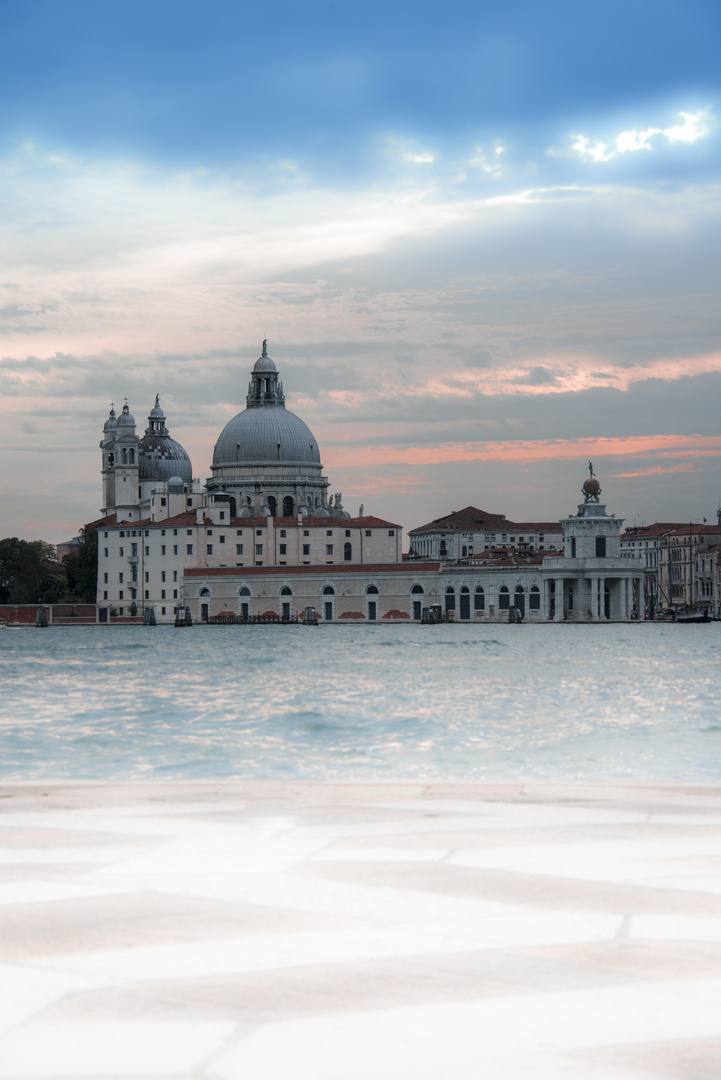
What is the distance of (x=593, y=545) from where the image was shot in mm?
85000

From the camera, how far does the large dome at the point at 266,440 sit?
97.2 m

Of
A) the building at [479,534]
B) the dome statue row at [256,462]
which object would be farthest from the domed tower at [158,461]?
the building at [479,534]

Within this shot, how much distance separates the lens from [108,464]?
10469cm

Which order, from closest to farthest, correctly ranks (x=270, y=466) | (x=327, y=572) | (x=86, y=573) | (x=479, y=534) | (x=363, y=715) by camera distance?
(x=363, y=715)
(x=327, y=572)
(x=86, y=573)
(x=270, y=466)
(x=479, y=534)

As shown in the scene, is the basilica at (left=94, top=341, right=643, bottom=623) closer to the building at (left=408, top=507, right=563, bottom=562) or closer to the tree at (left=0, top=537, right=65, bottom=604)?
the tree at (left=0, top=537, right=65, bottom=604)

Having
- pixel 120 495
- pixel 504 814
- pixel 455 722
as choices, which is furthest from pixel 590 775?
pixel 120 495

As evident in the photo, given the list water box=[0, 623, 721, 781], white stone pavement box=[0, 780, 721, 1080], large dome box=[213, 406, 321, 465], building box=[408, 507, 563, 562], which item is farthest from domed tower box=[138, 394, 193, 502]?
white stone pavement box=[0, 780, 721, 1080]

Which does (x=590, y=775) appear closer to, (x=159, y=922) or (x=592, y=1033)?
(x=159, y=922)

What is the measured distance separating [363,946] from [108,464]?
10258cm

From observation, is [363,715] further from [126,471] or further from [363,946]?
[126,471]

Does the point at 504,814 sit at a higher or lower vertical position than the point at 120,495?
lower

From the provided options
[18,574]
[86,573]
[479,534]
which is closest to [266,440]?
[86,573]

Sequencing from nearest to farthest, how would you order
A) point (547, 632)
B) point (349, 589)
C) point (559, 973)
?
point (559, 973)
point (547, 632)
point (349, 589)

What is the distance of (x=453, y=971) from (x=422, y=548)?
120 meters
